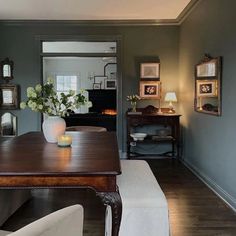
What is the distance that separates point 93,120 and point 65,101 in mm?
3635

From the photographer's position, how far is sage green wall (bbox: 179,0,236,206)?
350 centimetres

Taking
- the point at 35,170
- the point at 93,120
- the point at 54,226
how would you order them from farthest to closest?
the point at 93,120 → the point at 35,170 → the point at 54,226

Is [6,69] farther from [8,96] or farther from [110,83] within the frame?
[110,83]

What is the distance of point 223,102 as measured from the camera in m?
3.72

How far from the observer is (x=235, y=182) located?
133 inches

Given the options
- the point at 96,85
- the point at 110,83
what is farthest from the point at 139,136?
the point at 96,85

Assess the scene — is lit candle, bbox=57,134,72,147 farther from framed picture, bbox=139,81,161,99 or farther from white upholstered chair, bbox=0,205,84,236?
framed picture, bbox=139,81,161,99

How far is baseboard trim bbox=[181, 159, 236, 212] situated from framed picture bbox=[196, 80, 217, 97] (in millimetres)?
1119

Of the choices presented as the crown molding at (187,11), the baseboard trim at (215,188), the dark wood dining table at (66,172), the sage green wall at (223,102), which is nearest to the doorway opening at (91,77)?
the crown molding at (187,11)

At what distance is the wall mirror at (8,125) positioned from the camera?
6.31 meters

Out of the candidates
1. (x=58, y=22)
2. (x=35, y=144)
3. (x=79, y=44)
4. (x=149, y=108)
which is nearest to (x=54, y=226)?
(x=35, y=144)

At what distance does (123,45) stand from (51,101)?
3.59 meters

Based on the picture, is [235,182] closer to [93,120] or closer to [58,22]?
[93,120]

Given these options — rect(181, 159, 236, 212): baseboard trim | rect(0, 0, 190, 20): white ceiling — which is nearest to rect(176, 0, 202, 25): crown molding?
rect(0, 0, 190, 20): white ceiling
